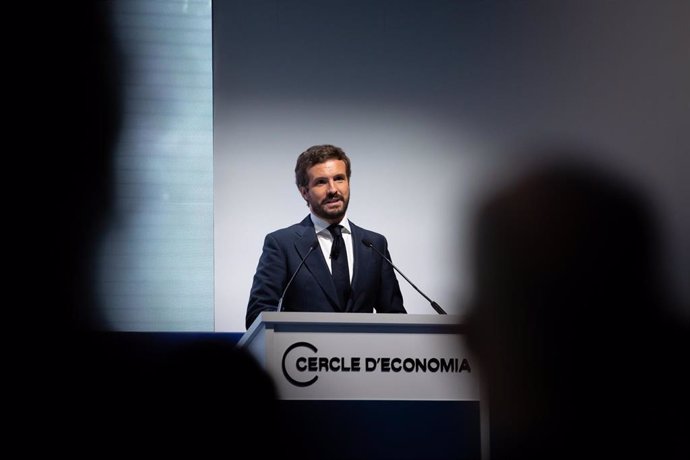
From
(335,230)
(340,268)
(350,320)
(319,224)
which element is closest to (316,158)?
(319,224)

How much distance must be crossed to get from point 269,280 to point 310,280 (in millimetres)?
152

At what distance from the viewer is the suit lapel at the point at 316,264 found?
3523 mm

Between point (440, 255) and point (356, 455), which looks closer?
point (356, 455)

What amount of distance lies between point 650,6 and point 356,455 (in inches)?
137

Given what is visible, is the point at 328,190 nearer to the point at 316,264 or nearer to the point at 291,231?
the point at 291,231

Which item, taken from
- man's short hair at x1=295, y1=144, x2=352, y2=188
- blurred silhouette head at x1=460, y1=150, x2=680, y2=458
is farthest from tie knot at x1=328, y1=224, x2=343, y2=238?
blurred silhouette head at x1=460, y1=150, x2=680, y2=458

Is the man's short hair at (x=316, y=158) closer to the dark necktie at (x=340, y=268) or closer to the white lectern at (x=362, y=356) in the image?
the dark necktie at (x=340, y=268)

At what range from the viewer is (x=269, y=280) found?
3588 mm

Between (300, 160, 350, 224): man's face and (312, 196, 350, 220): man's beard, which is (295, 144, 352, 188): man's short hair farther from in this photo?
(312, 196, 350, 220): man's beard

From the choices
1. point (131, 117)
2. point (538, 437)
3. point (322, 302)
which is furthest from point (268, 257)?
point (538, 437)

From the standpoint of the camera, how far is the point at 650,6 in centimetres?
539

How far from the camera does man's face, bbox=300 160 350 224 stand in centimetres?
389

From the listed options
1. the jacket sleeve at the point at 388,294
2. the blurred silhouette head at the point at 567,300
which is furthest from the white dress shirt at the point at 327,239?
the blurred silhouette head at the point at 567,300

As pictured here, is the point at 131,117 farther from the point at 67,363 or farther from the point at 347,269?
the point at 347,269
